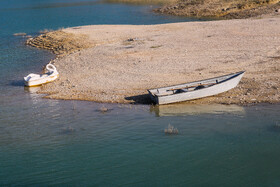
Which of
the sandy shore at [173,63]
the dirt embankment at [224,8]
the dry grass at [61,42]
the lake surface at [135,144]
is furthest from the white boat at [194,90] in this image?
the dirt embankment at [224,8]

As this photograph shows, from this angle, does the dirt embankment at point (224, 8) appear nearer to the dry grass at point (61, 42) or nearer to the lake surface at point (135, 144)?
the dry grass at point (61, 42)

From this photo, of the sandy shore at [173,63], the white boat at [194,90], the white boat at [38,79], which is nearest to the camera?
the white boat at [194,90]

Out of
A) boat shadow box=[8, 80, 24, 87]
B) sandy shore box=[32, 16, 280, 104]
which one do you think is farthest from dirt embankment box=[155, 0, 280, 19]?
boat shadow box=[8, 80, 24, 87]

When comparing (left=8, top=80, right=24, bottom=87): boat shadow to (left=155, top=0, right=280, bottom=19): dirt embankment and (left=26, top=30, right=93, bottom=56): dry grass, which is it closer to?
(left=26, top=30, right=93, bottom=56): dry grass

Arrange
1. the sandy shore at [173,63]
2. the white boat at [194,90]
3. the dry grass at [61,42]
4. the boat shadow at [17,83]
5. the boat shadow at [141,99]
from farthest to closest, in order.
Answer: the dry grass at [61,42] < the boat shadow at [17,83] < the sandy shore at [173,63] < the boat shadow at [141,99] < the white boat at [194,90]

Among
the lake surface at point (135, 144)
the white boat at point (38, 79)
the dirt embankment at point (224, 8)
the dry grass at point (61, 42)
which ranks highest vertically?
the dirt embankment at point (224, 8)

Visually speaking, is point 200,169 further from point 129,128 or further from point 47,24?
point 47,24

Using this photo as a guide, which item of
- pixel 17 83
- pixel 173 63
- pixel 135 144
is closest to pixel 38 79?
pixel 17 83
